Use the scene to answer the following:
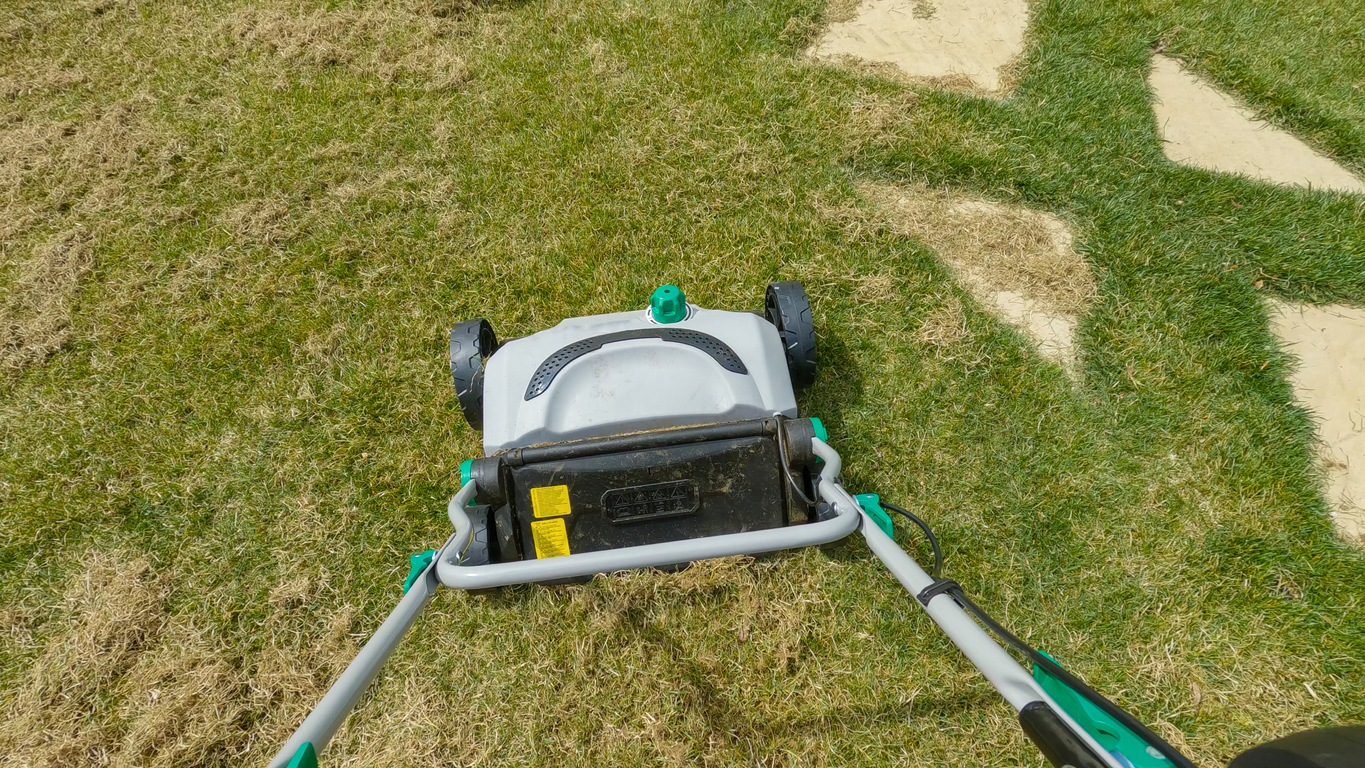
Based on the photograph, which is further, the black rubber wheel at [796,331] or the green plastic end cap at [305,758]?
the black rubber wheel at [796,331]

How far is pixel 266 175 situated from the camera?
12.3ft

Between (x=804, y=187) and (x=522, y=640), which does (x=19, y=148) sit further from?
(x=804, y=187)

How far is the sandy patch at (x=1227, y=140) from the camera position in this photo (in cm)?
334

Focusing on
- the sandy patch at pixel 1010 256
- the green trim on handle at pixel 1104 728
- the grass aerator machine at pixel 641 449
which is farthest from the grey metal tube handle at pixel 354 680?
the sandy patch at pixel 1010 256

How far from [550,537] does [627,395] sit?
0.50 metres

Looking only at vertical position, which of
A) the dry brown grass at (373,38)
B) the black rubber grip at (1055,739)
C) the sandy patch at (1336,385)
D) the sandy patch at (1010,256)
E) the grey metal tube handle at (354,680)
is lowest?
the sandy patch at (1336,385)

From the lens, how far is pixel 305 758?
104 centimetres

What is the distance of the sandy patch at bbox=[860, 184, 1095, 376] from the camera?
9.78ft

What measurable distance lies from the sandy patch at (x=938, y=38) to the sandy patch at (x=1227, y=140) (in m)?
0.90

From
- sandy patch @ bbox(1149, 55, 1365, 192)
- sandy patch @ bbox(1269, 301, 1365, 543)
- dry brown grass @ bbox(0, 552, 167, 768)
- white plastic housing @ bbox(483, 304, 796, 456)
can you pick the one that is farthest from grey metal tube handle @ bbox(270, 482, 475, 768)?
sandy patch @ bbox(1149, 55, 1365, 192)

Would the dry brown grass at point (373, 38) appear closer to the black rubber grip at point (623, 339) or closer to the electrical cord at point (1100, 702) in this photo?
the black rubber grip at point (623, 339)

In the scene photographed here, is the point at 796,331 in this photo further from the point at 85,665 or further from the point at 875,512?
the point at 85,665

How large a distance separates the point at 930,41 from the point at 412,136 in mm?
3316

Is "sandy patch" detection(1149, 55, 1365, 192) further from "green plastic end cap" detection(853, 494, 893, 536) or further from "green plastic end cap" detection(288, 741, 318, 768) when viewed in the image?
"green plastic end cap" detection(288, 741, 318, 768)
